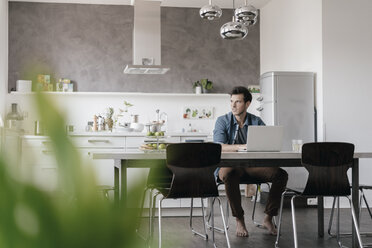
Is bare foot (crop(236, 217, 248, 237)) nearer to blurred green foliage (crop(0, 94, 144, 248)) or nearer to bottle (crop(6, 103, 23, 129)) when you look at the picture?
bottle (crop(6, 103, 23, 129))

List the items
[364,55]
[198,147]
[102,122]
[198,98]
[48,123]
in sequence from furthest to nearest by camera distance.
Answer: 1. [198,98]
2. [102,122]
3. [364,55]
4. [198,147]
5. [48,123]

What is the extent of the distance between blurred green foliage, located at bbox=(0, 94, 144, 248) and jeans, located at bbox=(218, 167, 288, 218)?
152 inches

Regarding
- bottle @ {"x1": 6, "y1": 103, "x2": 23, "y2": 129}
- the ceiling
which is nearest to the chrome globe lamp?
bottle @ {"x1": 6, "y1": 103, "x2": 23, "y2": 129}

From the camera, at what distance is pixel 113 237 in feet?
0.87

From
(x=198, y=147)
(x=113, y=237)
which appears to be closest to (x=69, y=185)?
(x=113, y=237)

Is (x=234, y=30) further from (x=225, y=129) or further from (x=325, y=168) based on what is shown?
(x=325, y=168)

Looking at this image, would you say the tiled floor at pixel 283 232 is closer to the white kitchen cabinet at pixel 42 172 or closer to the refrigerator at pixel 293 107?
the refrigerator at pixel 293 107

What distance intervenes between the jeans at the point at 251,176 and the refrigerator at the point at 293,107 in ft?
7.00

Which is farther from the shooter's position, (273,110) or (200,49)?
(200,49)

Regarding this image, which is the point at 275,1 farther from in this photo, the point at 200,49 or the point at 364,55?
the point at 364,55

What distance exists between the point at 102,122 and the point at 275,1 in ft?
10.2

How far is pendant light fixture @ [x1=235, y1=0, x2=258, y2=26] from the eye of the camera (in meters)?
4.17

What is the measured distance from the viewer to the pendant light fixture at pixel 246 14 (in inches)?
164

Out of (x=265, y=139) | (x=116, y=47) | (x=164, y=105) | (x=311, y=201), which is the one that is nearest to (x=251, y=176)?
(x=265, y=139)
